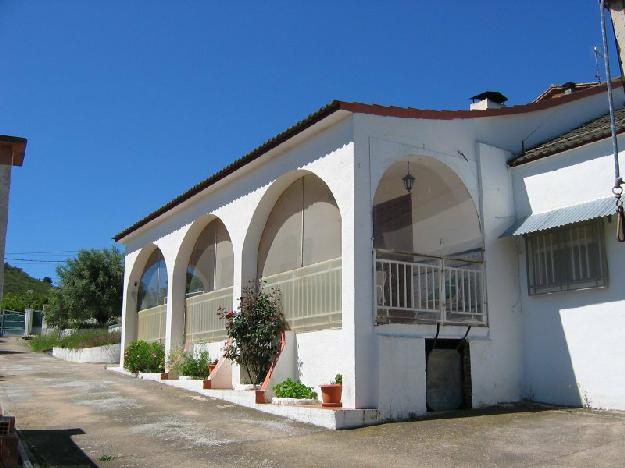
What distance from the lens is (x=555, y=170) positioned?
1139 centimetres

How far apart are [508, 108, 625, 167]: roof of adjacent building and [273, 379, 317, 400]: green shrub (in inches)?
218

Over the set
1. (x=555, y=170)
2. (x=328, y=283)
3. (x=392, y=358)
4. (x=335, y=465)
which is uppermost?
(x=555, y=170)

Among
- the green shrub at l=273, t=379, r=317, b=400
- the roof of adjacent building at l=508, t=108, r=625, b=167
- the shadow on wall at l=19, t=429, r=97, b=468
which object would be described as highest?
the roof of adjacent building at l=508, t=108, r=625, b=167

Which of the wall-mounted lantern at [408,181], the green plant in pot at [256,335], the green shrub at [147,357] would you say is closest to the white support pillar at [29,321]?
the green shrub at [147,357]

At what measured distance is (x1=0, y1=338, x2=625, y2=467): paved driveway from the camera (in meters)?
7.39

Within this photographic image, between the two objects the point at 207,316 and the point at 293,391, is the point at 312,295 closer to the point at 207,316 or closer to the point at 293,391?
the point at 293,391

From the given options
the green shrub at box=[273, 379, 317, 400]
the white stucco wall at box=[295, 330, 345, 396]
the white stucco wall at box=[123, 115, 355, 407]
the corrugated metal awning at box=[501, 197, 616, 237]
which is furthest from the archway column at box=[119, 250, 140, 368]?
the corrugated metal awning at box=[501, 197, 616, 237]

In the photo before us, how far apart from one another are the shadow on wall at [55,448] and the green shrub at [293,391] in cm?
316

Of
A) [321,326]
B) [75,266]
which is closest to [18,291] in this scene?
[75,266]

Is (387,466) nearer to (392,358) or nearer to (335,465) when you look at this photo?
(335,465)

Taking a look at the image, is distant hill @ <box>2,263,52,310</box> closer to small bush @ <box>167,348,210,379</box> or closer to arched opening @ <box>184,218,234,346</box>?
arched opening @ <box>184,218,234,346</box>

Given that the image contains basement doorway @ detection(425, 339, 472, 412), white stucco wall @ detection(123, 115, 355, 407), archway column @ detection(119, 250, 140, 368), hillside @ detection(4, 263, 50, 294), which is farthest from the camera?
hillside @ detection(4, 263, 50, 294)

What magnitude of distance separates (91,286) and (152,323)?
13.1m

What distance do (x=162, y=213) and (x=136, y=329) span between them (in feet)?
16.4
